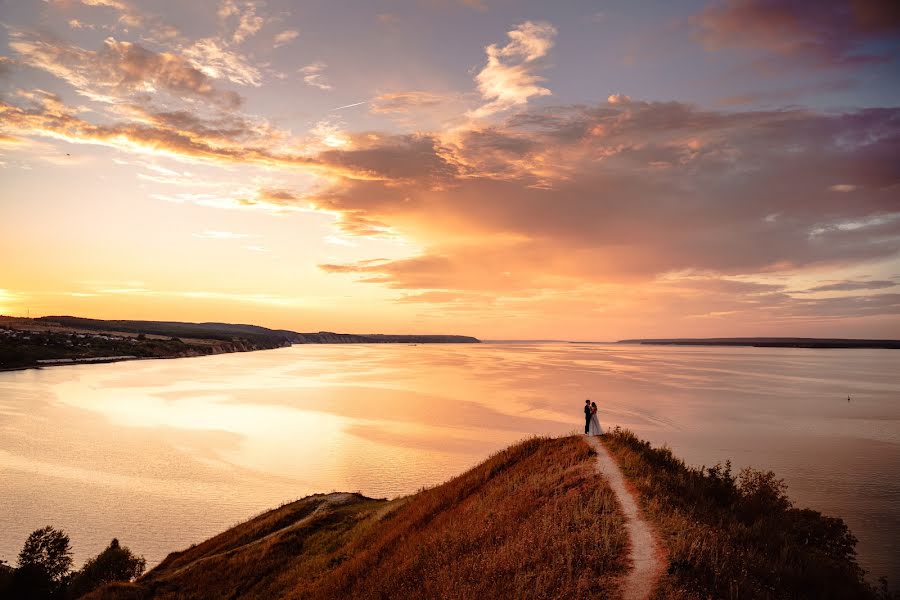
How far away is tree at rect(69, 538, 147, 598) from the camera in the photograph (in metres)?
28.0

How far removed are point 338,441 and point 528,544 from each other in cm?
5963

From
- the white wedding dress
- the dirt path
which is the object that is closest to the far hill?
the dirt path

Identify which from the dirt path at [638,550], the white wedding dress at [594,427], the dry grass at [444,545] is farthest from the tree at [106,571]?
the white wedding dress at [594,427]

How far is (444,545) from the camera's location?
58.6ft

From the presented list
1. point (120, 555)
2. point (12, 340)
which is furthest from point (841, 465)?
point (12, 340)

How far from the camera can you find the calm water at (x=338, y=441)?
41.7m

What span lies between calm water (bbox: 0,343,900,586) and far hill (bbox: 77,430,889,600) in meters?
10.9

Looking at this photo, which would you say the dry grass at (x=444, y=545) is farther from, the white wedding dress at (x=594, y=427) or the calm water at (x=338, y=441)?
the calm water at (x=338, y=441)

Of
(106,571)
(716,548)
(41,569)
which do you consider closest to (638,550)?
(716,548)

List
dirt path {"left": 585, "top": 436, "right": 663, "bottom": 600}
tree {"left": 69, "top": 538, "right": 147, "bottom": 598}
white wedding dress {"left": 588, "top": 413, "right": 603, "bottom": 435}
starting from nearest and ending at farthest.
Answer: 1. dirt path {"left": 585, "top": 436, "right": 663, "bottom": 600}
2. tree {"left": 69, "top": 538, "right": 147, "bottom": 598}
3. white wedding dress {"left": 588, "top": 413, "right": 603, "bottom": 435}

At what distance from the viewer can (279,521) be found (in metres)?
32.6

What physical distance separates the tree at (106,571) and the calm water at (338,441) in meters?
4.82

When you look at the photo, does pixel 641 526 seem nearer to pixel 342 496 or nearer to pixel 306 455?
pixel 342 496

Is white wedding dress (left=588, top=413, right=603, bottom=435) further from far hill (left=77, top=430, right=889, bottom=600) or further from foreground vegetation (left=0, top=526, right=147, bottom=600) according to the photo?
foreground vegetation (left=0, top=526, right=147, bottom=600)
